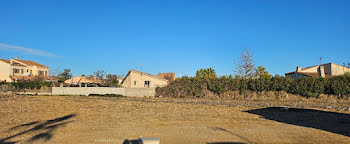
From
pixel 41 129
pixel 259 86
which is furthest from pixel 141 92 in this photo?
pixel 41 129

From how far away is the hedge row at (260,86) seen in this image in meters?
23.3

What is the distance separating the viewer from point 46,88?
1512 inches

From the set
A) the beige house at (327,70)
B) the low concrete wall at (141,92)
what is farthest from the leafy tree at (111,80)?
the beige house at (327,70)

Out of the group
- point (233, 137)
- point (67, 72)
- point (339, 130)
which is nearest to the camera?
point (233, 137)

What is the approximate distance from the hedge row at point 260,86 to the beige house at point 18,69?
47.3m

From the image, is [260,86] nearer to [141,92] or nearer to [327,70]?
[141,92]

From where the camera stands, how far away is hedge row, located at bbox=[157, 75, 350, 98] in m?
23.3

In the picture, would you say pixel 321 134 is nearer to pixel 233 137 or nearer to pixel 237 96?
pixel 233 137

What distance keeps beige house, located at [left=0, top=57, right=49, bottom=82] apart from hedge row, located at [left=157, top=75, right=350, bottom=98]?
47257mm

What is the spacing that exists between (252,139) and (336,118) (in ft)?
21.2

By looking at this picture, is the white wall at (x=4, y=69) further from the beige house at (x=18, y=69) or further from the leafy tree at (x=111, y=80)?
the leafy tree at (x=111, y=80)

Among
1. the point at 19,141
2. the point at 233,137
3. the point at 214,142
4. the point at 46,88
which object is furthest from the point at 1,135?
the point at 46,88

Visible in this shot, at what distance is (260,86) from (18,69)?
62.7m

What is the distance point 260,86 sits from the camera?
2620cm
